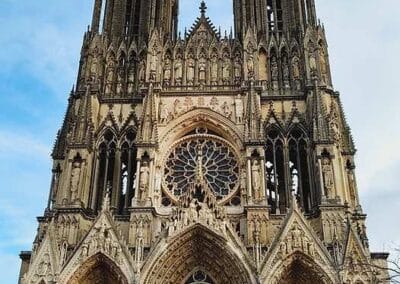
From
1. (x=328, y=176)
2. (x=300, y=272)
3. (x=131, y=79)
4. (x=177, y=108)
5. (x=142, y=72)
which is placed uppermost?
(x=142, y=72)

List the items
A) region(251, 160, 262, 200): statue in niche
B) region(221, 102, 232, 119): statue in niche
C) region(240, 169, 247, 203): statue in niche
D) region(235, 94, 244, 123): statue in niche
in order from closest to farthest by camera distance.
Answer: region(251, 160, 262, 200): statue in niche < region(240, 169, 247, 203): statue in niche < region(235, 94, 244, 123): statue in niche < region(221, 102, 232, 119): statue in niche

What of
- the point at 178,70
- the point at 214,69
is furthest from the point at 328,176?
the point at 178,70

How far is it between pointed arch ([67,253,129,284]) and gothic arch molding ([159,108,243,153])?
221 inches

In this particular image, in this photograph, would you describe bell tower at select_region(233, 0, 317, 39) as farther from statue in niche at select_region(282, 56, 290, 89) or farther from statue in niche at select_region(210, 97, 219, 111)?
statue in niche at select_region(210, 97, 219, 111)

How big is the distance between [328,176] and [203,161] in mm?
5227

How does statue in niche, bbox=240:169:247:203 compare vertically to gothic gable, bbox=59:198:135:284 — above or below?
above

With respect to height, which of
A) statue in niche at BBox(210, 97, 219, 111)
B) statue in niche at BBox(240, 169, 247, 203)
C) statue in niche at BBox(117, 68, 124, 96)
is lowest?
statue in niche at BBox(240, 169, 247, 203)

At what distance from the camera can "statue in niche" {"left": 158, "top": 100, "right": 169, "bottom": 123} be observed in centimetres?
2505

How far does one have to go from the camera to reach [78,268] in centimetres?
2080

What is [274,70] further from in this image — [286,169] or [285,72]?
[286,169]

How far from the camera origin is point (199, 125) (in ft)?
83.3

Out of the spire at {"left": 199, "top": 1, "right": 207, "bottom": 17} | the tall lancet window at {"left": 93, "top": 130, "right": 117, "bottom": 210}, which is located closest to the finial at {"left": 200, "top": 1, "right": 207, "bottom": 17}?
the spire at {"left": 199, "top": 1, "right": 207, "bottom": 17}

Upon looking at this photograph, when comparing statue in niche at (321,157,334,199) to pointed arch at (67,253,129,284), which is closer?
pointed arch at (67,253,129,284)

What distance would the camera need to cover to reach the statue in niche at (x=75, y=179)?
74.4 feet
